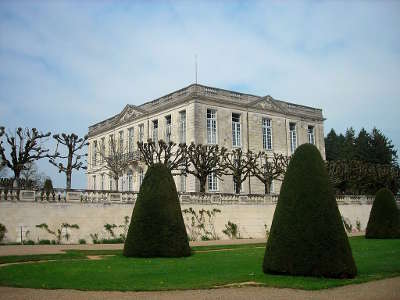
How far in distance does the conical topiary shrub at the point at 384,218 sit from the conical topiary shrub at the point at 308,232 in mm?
13479

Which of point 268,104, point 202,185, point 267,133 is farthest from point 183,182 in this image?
point 268,104

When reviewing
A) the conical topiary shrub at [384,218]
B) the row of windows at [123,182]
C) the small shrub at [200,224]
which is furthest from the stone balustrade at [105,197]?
the row of windows at [123,182]

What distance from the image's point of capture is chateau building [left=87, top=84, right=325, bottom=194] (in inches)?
1372

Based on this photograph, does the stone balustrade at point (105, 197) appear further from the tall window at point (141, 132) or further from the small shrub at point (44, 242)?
the tall window at point (141, 132)

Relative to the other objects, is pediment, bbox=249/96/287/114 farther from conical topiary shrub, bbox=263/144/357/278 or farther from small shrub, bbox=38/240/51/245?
conical topiary shrub, bbox=263/144/357/278

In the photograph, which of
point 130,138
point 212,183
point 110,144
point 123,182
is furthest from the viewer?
point 110,144

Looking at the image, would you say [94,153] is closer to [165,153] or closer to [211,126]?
[211,126]

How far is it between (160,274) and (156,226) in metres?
3.76

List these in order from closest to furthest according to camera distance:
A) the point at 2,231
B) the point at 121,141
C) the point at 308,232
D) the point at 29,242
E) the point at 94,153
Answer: the point at 308,232, the point at 2,231, the point at 29,242, the point at 121,141, the point at 94,153

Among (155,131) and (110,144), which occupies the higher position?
(155,131)

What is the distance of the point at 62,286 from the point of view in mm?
8609

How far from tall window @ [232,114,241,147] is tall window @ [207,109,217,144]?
1965 millimetres

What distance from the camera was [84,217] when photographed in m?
21.8

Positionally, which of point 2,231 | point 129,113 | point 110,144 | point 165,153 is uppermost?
point 129,113
